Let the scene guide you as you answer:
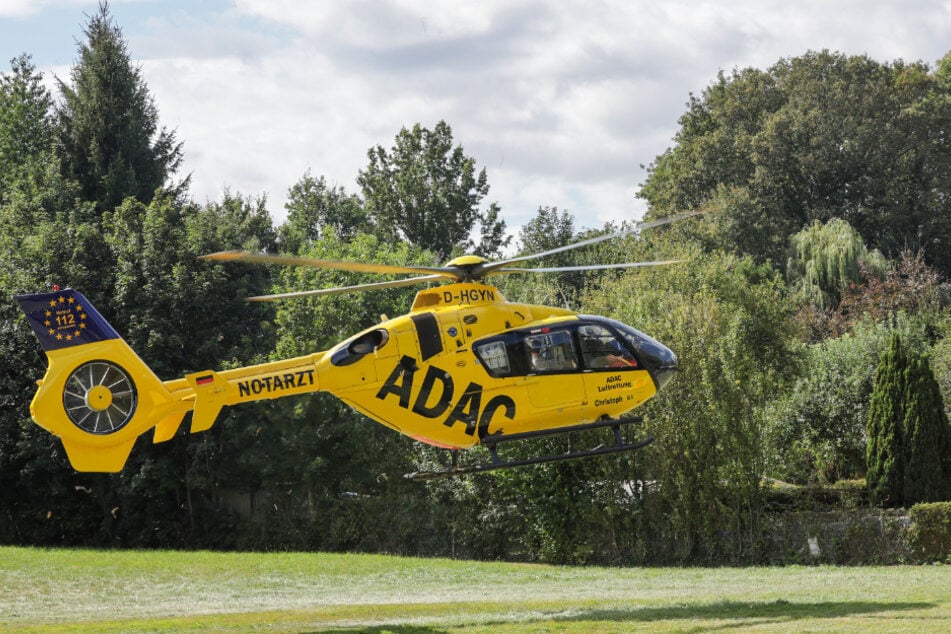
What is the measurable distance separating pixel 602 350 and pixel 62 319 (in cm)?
821

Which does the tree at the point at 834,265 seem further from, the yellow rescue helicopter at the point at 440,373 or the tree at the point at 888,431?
the yellow rescue helicopter at the point at 440,373

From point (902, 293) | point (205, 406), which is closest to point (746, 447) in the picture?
point (205, 406)

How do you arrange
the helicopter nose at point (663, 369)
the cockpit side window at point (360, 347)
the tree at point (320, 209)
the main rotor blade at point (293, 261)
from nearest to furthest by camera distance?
the main rotor blade at point (293, 261)
the cockpit side window at point (360, 347)
the helicopter nose at point (663, 369)
the tree at point (320, 209)

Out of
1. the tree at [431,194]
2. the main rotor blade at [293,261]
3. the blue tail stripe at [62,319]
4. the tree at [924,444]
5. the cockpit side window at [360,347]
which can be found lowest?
the tree at [924,444]

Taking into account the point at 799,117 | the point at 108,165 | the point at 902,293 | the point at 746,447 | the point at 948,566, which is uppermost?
the point at 799,117

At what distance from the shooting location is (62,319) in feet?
52.7

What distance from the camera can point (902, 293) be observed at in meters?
42.3

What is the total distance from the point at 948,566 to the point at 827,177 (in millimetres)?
35467

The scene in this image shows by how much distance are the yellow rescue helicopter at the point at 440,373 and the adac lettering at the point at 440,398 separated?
16mm

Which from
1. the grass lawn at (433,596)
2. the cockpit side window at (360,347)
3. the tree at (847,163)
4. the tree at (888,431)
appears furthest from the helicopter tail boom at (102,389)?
the tree at (847,163)

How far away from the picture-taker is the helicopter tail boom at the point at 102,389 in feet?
51.9

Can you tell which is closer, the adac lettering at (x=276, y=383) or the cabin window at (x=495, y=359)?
the adac lettering at (x=276, y=383)

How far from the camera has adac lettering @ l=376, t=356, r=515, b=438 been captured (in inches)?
674

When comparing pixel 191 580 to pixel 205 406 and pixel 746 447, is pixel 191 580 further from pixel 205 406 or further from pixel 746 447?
pixel 746 447
